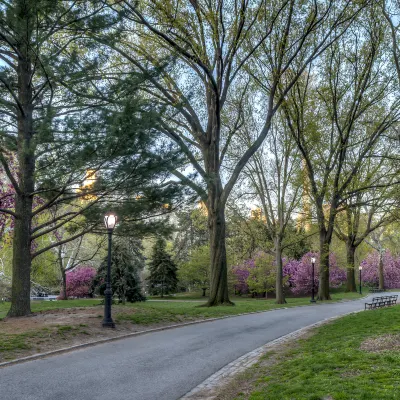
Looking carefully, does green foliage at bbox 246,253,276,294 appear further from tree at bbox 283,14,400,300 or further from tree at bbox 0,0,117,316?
tree at bbox 0,0,117,316

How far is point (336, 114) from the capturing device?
2188 centimetres

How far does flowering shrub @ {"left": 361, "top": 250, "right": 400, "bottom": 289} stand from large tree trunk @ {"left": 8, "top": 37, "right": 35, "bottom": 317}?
150 feet

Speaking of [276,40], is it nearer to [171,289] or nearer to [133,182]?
[133,182]

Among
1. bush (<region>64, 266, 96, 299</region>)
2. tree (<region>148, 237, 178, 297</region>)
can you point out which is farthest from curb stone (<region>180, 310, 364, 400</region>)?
tree (<region>148, 237, 178, 297</region>)

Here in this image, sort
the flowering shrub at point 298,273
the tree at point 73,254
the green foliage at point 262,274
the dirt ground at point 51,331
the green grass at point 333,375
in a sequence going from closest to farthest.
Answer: the green grass at point 333,375, the dirt ground at point 51,331, the tree at point 73,254, the green foliage at point 262,274, the flowering shrub at point 298,273

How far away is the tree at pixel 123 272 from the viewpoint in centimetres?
2236

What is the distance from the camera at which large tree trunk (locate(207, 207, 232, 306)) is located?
697 inches

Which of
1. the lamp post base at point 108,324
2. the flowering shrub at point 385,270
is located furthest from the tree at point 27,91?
the flowering shrub at point 385,270

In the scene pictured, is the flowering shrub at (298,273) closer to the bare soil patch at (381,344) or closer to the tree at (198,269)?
the tree at (198,269)

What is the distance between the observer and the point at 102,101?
1103 cm

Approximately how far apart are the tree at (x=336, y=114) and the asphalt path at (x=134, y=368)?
14.2 m

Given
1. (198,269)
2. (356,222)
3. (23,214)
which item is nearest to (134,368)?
(23,214)

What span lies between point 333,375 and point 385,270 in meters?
48.7

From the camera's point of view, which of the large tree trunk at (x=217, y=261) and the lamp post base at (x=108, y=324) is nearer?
the lamp post base at (x=108, y=324)
